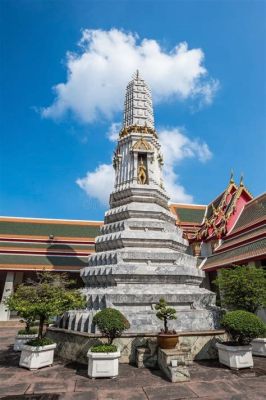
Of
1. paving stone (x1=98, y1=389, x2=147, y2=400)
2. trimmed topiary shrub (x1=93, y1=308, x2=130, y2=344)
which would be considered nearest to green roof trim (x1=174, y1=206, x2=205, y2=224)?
trimmed topiary shrub (x1=93, y1=308, x2=130, y2=344)

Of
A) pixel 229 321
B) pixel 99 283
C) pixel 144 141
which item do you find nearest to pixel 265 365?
pixel 229 321

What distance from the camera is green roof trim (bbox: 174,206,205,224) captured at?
1024 inches

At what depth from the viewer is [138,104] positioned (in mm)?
16250

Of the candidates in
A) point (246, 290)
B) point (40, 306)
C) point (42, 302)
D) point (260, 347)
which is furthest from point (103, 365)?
point (246, 290)

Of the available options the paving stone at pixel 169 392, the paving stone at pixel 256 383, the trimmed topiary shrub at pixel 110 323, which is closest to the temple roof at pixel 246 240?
the paving stone at pixel 256 383

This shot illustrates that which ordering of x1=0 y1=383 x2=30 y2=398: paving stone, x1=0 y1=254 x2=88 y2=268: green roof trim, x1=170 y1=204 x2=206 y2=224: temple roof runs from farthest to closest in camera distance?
x1=170 y1=204 x2=206 y2=224: temple roof → x1=0 y1=254 x2=88 y2=268: green roof trim → x1=0 y1=383 x2=30 y2=398: paving stone

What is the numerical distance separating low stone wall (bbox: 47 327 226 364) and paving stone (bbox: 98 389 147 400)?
2.06 m

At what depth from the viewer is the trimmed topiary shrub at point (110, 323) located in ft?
23.9

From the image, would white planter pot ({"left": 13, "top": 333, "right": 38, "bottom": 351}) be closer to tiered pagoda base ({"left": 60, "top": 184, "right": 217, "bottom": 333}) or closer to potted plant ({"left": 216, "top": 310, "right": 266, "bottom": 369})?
tiered pagoda base ({"left": 60, "top": 184, "right": 217, "bottom": 333})

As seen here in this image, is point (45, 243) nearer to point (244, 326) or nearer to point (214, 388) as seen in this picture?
point (244, 326)

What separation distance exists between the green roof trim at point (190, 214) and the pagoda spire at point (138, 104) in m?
12.2

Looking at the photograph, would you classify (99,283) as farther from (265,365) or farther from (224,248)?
(224,248)

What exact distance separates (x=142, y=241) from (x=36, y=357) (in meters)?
5.36

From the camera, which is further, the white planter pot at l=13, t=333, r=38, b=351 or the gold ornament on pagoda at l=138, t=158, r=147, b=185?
the gold ornament on pagoda at l=138, t=158, r=147, b=185
